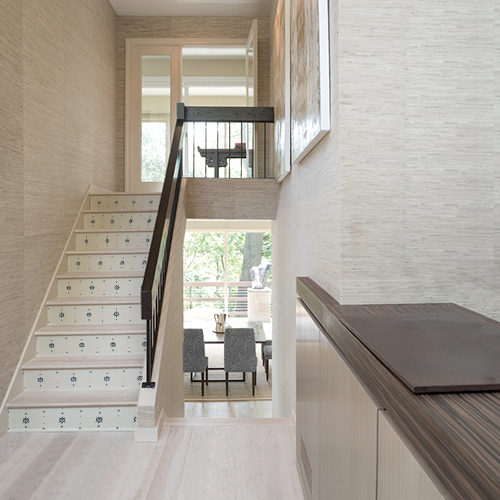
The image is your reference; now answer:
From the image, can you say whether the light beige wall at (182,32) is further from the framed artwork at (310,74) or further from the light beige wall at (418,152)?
the light beige wall at (418,152)

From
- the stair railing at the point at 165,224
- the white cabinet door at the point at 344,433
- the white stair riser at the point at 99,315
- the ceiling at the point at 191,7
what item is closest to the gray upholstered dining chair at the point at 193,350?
the stair railing at the point at 165,224

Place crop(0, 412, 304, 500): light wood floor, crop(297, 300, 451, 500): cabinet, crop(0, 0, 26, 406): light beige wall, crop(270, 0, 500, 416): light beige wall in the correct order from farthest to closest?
crop(0, 0, 26, 406): light beige wall, crop(0, 412, 304, 500): light wood floor, crop(270, 0, 500, 416): light beige wall, crop(297, 300, 451, 500): cabinet

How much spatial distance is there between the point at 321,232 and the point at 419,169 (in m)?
0.57

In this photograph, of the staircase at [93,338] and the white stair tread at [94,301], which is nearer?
the staircase at [93,338]

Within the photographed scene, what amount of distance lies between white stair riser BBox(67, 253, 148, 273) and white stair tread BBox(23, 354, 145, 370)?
0.99m

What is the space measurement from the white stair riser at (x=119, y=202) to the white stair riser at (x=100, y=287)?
122cm

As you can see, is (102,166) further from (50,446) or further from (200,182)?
(50,446)

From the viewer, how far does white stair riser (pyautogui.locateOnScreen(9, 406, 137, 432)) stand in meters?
2.90

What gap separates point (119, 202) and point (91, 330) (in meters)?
1.90

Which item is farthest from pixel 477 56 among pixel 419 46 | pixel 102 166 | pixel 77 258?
pixel 102 166

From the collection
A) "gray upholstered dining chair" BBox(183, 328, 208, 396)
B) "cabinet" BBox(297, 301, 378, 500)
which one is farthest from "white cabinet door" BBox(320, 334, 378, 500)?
"gray upholstered dining chair" BBox(183, 328, 208, 396)

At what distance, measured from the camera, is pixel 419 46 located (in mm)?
1595

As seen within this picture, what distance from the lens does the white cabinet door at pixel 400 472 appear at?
646 millimetres

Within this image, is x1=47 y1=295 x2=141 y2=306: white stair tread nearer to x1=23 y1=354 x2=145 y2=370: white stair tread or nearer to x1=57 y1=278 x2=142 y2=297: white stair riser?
x1=57 y1=278 x2=142 y2=297: white stair riser
